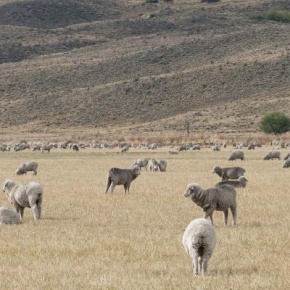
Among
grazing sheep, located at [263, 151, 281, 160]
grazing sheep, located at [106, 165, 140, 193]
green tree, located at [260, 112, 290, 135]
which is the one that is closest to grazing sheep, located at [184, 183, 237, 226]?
grazing sheep, located at [106, 165, 140, 193]

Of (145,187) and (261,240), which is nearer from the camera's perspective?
(261,240)

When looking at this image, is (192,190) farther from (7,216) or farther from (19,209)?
(19,209)

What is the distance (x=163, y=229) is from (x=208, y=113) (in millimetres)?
89923

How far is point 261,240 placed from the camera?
15492 millimetres

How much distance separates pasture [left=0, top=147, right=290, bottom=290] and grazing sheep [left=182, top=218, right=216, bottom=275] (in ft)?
0.71

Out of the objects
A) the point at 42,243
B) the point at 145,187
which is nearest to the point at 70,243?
the point at 42,243

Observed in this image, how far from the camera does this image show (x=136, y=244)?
15148 millimetres

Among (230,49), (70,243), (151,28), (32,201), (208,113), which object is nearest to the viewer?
(70,243)

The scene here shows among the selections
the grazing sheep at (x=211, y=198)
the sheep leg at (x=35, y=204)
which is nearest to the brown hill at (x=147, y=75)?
the sheep leg at (x=35, y=204)

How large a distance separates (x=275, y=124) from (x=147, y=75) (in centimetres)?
3654

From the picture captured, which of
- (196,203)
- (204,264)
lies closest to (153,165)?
(196,203)

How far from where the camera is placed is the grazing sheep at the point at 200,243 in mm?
11664

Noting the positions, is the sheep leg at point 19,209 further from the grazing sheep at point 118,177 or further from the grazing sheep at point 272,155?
the grazing sheep at point 272,155

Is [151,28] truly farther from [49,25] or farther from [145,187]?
[145,187]
